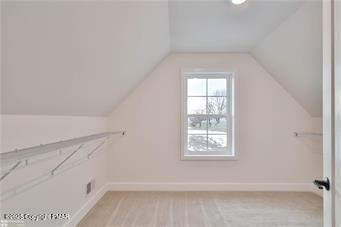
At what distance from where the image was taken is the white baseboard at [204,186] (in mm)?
3699

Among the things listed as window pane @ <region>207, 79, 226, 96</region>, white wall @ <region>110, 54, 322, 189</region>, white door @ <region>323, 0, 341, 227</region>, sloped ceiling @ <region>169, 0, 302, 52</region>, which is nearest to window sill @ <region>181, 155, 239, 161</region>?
white wall @ <region>110, 54, 322, 189</region>

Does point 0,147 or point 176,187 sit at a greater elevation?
point 0,147

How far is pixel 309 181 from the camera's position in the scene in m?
3.69

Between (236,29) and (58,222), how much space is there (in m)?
2.81

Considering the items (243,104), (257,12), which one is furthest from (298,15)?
(243,104)

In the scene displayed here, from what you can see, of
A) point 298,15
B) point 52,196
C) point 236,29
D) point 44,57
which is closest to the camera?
point 44,57

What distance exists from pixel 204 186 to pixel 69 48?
297 cm

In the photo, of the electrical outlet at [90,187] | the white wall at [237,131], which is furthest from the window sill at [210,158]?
the electrical outlet at [90,187]

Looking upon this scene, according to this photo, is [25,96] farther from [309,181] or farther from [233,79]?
[309,181]

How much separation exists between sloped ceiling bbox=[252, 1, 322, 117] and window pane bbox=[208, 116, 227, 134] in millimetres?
1071

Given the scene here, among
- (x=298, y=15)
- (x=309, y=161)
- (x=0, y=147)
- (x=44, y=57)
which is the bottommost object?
(x=309, y=161)

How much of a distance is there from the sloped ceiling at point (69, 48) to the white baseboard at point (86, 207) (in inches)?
43.6

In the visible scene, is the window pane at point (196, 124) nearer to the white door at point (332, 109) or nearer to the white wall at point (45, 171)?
the white wall at point (45, 171)

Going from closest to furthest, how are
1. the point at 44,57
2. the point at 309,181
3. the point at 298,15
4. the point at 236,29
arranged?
the point at 44,57, the point at 298,15, the point at 236,29, the point at 309,181
